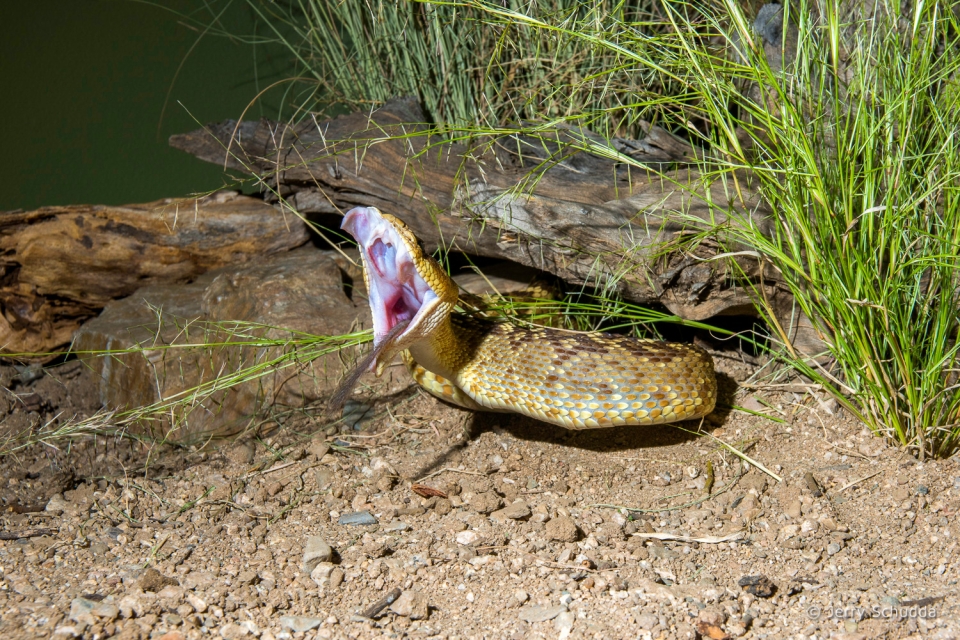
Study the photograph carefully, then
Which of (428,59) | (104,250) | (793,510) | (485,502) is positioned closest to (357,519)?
(485,502)

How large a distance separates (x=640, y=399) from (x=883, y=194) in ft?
3.01

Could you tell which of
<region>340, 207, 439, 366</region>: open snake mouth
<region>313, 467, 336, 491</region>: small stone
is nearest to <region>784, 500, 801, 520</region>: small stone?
<region>340, 207, 439, 366</region>: open snake mouth

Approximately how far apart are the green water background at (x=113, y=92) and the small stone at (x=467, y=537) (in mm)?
2346

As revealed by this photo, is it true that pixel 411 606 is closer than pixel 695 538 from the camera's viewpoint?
Yes

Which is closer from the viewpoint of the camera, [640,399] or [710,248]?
[640,399]

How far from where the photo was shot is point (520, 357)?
2.38 meters

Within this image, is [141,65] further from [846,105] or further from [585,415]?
[846,105]

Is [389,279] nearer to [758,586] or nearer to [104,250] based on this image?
[758,586]

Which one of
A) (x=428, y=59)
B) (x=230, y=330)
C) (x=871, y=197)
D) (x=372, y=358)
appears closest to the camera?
(x=871, y=197)

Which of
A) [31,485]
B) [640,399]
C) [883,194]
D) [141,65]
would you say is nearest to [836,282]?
[883,194]

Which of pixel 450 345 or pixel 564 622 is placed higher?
pixel 450 345

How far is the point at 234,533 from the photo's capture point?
2100 millimetres

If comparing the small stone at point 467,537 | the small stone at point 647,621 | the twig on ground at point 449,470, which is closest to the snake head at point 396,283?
the twig on ground at point 449,470

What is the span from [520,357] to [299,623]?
3.41 feet
